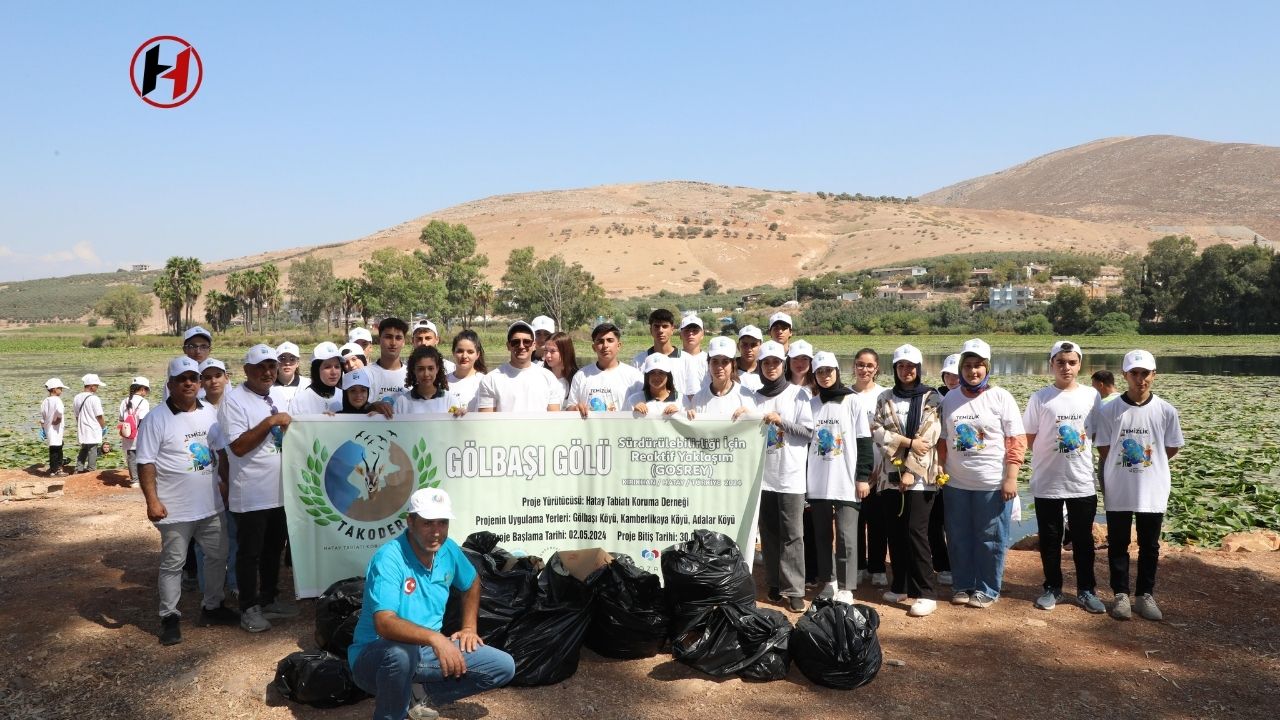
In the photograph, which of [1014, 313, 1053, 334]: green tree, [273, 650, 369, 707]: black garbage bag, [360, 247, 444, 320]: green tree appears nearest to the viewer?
[273, 650, 369, 707]: black garbage bag

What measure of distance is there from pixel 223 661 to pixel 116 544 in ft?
12.2

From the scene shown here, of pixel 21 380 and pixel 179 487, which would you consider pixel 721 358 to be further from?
pixel 21 380

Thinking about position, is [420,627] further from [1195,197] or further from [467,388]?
[1195,197]

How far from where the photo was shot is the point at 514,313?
273 feet

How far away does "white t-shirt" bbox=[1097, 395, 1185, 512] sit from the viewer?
5.89m

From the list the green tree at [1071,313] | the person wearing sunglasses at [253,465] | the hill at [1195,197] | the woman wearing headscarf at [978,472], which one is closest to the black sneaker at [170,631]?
the person wearing sunglasses at [253,465]

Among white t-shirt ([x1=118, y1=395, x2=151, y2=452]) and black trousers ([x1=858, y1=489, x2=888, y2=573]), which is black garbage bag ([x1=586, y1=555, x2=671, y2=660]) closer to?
black trousers ([x1=858, y1=489, x2=888, y2=573])

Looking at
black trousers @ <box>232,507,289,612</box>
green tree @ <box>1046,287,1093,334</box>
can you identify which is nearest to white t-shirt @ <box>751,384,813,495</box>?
black trousers @ <box>232,507,289,612</box>

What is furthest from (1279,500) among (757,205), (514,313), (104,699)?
(757,205)

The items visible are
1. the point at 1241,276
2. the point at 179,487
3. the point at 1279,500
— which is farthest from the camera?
the point at 1241,276

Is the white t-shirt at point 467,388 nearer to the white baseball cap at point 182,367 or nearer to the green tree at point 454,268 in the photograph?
the white baseball cap at point 182,367

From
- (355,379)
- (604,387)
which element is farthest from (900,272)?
(355,379)

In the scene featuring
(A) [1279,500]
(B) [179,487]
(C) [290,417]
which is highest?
(C) [290,417]

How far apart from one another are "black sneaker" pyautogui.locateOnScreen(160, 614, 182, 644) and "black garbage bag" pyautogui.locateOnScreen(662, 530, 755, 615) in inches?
123
